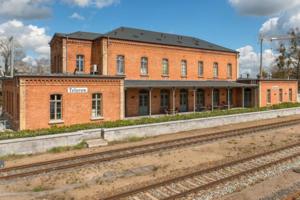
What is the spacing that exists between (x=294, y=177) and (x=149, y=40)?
2271 centimetres

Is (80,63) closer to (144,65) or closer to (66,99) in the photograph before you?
(144,65)

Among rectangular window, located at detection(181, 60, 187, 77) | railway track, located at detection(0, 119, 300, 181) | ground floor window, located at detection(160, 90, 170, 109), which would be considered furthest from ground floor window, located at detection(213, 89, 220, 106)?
railway track, located at detection(0, 119, 300, 181)

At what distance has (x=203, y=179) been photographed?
33.5 feet

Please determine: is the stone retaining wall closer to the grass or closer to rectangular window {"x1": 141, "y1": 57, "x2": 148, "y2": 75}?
the grass

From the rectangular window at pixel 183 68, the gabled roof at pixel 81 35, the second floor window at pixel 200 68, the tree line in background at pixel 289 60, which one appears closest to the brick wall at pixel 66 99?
the gabled roof at pixel 81 35

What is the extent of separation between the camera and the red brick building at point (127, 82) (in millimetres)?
20719

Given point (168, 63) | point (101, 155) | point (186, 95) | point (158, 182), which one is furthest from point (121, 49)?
point (158, 182)

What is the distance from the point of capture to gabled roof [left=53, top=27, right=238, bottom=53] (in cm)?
2922

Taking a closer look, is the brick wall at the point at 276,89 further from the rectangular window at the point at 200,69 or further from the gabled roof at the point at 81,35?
the gabled roof at the point at 81,35

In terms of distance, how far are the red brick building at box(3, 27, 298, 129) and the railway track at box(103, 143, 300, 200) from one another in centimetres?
1292

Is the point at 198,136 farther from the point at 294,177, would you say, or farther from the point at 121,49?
the point at 121,49

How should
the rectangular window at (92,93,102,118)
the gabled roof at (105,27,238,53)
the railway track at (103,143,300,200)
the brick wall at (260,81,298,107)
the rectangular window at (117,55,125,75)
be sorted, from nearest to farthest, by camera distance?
the railway track at (103,143,300,200), the rectangular window at (92,93,102,118), the rectangular window at (117,55,125,75), the gabled roof at (105,27,238,53), the brick wall at (260,81,298,107)

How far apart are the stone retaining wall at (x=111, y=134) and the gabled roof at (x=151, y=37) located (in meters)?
11.1

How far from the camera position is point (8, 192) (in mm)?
9375
